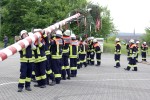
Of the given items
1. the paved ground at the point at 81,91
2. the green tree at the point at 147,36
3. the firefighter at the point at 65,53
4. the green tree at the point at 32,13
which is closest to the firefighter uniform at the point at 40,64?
the paved ground at the point at 81,91

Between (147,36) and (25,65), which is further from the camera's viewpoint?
(147,36)

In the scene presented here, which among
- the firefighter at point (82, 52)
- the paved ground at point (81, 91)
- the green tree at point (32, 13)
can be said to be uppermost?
the green tree at point (32, 13)

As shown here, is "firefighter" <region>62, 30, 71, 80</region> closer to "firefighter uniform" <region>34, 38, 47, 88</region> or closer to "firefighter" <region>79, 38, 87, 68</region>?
"firefighter uniform" <region>34, 38, 47, 88</region>

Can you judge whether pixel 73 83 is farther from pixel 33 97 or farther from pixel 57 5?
pixel 57 5

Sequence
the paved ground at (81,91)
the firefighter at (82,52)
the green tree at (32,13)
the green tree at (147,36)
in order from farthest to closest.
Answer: the green tree at (147,36), the green tree at (32,13), the firefighter at (82,52), the paved ground at (81,91)

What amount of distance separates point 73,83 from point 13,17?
121ft

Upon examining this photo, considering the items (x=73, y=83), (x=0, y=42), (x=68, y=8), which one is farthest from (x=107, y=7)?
(x=73, y=83)

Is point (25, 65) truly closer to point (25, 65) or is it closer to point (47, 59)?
point (25, 65)

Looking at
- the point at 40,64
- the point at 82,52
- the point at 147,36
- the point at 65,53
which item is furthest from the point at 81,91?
the point at 147,36

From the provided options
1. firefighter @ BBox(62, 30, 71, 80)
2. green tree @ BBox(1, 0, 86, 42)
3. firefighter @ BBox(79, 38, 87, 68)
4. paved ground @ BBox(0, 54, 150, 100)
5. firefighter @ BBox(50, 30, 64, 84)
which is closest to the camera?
paved ground @ BBox(0, 54, 150, 100)

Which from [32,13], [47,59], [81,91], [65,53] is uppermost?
[32,13]

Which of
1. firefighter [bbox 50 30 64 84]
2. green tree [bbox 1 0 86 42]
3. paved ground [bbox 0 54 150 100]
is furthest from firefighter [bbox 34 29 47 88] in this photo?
green tree [bbox 1 0 86 42]

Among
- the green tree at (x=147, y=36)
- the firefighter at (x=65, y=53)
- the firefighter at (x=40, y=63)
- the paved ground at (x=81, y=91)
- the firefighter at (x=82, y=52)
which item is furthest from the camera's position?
the green tree at (x=147, y=36)

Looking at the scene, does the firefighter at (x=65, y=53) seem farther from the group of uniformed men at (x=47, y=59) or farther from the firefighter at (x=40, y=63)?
the firefighter at (x=40, y=63)
